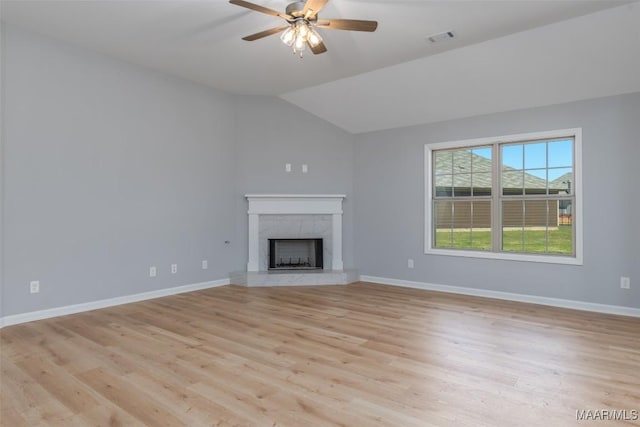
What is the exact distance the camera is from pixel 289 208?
582cm

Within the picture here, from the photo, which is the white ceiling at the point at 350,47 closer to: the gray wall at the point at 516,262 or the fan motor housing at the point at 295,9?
the gray wall at the point at 516,262

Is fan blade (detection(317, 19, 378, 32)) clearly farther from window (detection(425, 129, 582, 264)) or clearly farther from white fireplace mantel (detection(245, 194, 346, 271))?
white fireplace mantel (detection(245, 194, 346, 271))

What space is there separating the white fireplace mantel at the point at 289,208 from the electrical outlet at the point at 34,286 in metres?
2.66

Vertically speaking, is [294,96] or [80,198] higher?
[294,96]

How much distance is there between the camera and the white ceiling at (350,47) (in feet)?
10.7

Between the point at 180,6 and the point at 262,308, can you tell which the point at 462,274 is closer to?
the point at 262,308

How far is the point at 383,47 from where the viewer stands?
4.02 metres

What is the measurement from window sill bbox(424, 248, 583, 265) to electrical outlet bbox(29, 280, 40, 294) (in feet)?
15.4

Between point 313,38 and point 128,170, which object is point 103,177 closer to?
point 128,170

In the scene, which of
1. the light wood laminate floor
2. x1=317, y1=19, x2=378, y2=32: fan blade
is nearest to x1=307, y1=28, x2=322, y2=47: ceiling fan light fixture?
x1=317, y1=19, x2=378, y2=32: fan blade

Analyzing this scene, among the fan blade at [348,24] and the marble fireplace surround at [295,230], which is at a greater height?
the fan blade at [348,24]

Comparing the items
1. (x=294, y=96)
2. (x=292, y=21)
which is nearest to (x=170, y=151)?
(x=294, y=96)

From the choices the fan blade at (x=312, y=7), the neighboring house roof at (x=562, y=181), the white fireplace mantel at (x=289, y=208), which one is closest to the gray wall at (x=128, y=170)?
the white fireplace mantel at (x=289, y=208)

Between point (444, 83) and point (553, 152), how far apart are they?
61.8 inches
